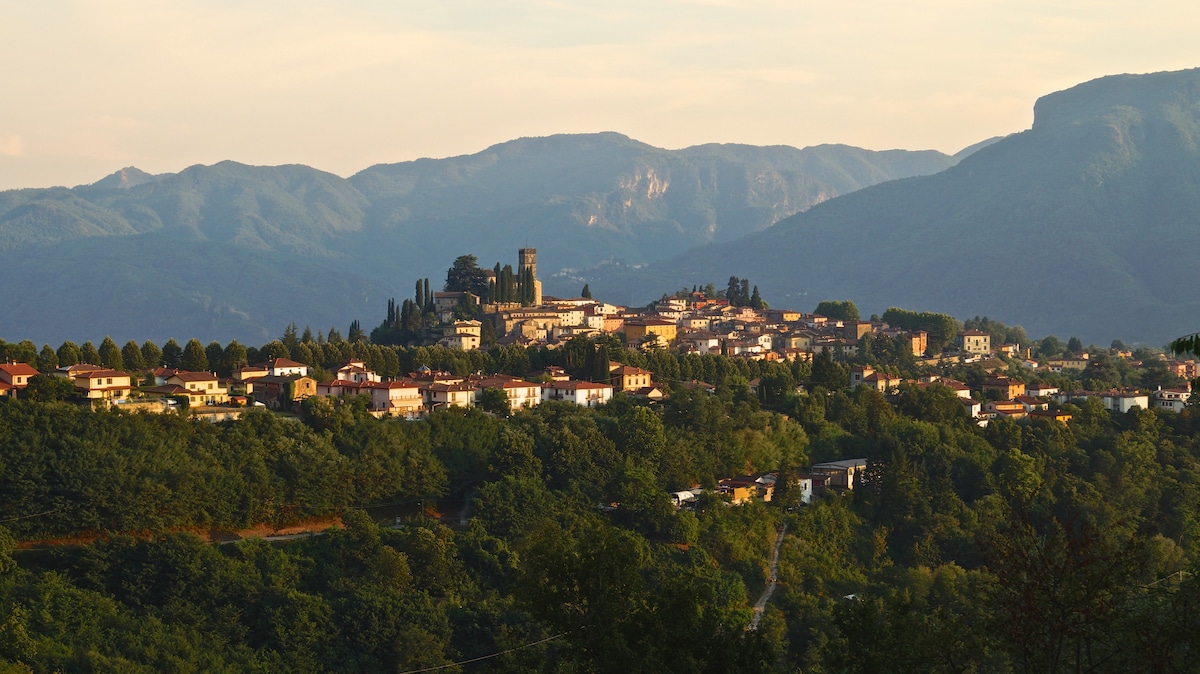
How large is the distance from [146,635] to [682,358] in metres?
34.9

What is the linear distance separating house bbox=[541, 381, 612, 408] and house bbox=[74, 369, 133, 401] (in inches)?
624

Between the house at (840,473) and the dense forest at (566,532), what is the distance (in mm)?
730

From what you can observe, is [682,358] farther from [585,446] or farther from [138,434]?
[138,434]

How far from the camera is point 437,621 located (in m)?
37.2

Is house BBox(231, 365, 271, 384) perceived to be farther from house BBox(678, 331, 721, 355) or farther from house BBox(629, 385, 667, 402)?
house BBox(678, 331, 721, 355)

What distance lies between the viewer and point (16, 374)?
46531 millimetres

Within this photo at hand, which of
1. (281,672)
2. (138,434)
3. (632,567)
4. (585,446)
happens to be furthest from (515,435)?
(632,567)

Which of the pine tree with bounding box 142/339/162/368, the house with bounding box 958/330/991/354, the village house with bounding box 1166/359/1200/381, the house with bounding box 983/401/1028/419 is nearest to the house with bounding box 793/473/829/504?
the house with bounding box 983/401/1028/419

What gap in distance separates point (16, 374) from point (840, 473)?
27.2 meters

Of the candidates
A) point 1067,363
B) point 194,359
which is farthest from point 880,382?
point 194,359

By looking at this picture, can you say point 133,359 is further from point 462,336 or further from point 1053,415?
point 1053,415

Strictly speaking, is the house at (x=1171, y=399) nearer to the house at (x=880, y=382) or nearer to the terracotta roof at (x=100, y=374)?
the house at (x=880, y=382)

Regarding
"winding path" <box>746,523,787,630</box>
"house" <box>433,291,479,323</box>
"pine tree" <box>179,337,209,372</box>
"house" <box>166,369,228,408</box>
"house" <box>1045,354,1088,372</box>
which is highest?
"house" <box>433,291,479,323</box>

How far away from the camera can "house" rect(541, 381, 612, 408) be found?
189 ft
